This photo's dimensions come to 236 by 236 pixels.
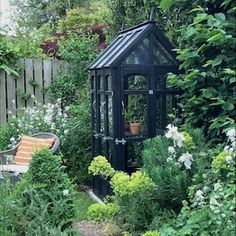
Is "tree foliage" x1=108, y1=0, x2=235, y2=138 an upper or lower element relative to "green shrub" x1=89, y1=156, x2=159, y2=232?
upper

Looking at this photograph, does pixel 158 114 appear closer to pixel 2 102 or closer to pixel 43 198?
pixel 43 198

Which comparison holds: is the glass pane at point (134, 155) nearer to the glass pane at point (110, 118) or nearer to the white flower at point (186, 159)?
the glass pane at point (110, 118)

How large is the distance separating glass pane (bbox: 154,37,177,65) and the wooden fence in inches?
139

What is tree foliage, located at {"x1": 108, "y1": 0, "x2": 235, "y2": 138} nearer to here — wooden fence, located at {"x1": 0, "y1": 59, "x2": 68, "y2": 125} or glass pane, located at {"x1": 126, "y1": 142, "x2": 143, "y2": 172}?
glass pane, located at {"x1": 126, "y1": 142, "x2": 143, "y2": 172}

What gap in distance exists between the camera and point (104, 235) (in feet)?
13.5

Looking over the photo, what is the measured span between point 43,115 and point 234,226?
4900mm

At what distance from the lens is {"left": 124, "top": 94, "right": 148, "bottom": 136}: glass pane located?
4973 mm

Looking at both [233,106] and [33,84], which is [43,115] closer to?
[33,84]

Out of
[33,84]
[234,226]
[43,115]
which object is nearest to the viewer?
[234,226]

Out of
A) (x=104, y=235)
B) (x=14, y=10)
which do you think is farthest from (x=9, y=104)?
(x=14, y=10)

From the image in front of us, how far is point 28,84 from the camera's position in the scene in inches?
322

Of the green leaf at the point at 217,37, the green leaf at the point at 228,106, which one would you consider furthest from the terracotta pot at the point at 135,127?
the green leaf at the point at 217,37

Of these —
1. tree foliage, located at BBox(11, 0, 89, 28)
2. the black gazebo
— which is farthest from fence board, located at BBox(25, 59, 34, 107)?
tree foliage, located at BBox(11, 0, 89, 28)

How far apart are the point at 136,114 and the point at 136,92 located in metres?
0.33
